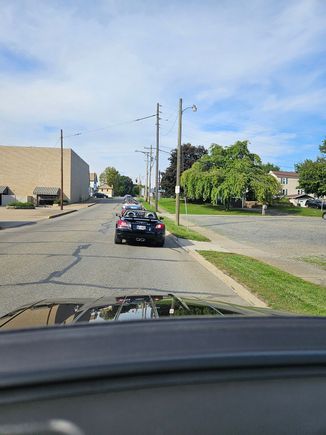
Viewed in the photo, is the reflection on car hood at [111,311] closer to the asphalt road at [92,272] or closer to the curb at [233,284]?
the asphalt road at [92,272]

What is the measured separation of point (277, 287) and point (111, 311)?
23.3 ft

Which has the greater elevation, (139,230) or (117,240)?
(139,230)

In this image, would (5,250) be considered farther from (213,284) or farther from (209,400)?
(209,400)

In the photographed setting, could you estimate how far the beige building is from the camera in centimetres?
6881

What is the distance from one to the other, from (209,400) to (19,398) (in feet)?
2.00

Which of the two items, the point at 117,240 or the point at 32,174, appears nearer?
the point at 117,240

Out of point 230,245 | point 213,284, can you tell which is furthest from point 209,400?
point 230,245

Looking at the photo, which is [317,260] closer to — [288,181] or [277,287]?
[277,287]

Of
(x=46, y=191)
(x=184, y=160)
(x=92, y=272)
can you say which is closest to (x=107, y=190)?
(x=184, y=160)

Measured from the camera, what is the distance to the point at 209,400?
1483 millimetres

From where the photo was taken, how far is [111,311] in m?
2.88

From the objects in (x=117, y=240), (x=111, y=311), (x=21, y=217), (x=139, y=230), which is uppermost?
(x=111, y=311)

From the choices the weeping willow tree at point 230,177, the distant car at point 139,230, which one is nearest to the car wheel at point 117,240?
the distant car at point 139,230

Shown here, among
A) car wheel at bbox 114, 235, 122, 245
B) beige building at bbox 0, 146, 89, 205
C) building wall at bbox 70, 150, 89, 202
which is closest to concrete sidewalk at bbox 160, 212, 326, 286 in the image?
car wheel at bbox 114, 235, 122, 245
